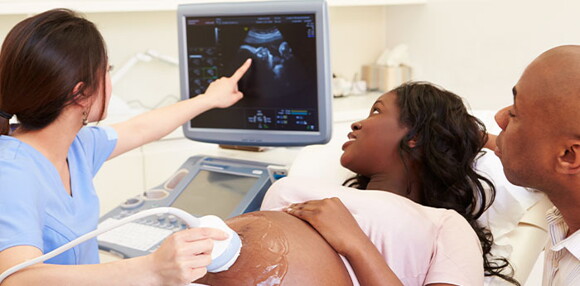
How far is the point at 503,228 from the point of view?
174 centimetres

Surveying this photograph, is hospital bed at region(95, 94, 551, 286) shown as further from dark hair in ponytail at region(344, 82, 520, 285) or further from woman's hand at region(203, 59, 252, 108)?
woman's hand at region(203, 59, 252, 108)

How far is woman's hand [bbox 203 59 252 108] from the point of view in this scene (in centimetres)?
197

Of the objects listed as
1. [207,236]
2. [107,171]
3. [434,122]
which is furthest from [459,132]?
[107,171]

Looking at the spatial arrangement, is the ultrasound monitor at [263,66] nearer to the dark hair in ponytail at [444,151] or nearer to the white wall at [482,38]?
the dark hair in ponytail at [444,151]

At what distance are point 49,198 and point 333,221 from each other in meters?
0.61

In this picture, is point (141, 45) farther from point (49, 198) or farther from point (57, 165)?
point (49, 198)

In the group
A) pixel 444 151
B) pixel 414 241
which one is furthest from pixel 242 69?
pixel 414 241

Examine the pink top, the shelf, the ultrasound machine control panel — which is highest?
the shelf

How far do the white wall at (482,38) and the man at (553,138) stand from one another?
5.60 ft

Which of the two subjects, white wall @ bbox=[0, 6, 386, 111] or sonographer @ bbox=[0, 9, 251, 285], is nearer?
sonographer @ bbox=[0, 9, 251, 285]

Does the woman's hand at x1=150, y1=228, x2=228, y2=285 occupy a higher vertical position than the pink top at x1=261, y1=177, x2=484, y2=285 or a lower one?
higher

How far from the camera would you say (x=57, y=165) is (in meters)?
1.48

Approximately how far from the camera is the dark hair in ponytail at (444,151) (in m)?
1.67

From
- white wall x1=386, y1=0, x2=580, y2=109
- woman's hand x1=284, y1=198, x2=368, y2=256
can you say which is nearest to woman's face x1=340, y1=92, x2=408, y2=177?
woman's hand x1=284, y1=198, x2=368, y2=256
